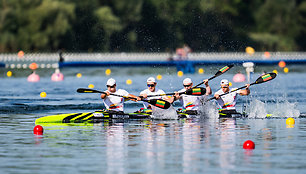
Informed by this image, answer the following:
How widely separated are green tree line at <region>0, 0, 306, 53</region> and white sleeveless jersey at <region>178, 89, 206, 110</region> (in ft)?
162

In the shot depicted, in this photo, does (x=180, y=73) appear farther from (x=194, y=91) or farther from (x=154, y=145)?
(x=154, y=145)

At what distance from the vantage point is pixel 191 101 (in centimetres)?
2370

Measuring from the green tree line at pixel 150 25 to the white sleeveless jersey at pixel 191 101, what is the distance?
49272mm

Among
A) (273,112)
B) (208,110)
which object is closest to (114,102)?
(208,110)

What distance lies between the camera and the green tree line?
72.2 m

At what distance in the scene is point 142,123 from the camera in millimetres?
21750

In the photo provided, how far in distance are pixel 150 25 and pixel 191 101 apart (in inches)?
2138

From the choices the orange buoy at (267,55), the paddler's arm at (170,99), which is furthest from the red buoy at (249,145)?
the orange buoy at (267,55)

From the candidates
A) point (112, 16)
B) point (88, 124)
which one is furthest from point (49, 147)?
point (112, 16)

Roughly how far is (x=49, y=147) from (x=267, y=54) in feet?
203

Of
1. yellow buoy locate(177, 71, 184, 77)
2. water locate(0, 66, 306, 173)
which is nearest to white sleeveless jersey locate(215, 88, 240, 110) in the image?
water locate(0, 66, 306, 173)

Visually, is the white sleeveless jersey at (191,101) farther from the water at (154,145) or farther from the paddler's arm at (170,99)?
the water at (154,145)

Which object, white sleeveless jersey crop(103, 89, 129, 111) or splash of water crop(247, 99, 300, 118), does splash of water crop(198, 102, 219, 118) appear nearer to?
splash of water crop(247, 99, 300, 118)

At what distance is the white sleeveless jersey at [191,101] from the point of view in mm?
23688
